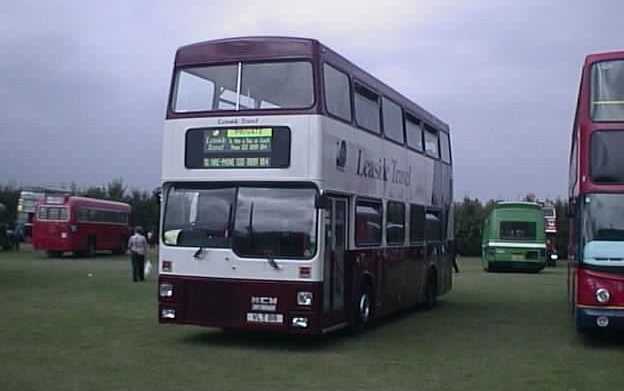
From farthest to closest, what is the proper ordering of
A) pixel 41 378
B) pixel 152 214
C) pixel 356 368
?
1. pixel 152 214
2. pixel 356 368
3. pixel 41 378

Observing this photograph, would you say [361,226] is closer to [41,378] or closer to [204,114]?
[204,114]

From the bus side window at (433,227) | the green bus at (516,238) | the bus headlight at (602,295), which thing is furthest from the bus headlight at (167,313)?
the green bus at (516,238)

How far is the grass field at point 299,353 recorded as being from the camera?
10.4 m

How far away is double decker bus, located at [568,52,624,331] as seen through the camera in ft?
41.4

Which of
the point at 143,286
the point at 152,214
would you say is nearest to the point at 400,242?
the point at 143,286

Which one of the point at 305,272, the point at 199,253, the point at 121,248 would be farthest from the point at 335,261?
the point at 121,248

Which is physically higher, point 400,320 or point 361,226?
point 361,226

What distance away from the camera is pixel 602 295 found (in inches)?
498

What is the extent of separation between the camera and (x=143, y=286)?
24.9 metres

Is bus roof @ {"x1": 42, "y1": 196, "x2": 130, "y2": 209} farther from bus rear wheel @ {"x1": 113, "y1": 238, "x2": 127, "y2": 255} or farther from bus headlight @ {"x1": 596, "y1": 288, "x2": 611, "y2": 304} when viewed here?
bus headlight @ {"x1": 596, "y1": 288, "x2": 611, "y2": 304}

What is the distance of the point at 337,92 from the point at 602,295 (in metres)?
4.89

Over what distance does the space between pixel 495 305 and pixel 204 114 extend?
10547 mm

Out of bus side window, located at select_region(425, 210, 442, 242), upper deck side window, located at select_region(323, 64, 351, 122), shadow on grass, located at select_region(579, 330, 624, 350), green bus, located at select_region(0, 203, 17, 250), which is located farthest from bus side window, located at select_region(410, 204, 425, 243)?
green bus, located at select_region(0, 203, 17, 250)

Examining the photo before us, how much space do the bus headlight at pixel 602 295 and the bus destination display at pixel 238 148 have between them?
16.6ft
